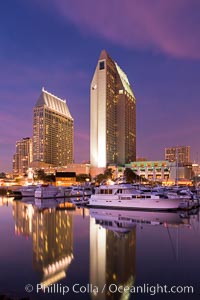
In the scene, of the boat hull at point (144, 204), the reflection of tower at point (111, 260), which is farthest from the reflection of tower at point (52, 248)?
the boat hull at point (144, 204)

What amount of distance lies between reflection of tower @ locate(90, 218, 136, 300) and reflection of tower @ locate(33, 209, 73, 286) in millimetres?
1826

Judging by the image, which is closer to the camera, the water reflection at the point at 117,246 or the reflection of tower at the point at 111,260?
the reflection of tower at the point at 111,260

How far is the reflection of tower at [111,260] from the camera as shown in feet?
49.8

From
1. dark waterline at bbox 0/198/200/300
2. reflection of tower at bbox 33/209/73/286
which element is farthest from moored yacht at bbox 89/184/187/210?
reflection of tower at bbox 33/209/73/286

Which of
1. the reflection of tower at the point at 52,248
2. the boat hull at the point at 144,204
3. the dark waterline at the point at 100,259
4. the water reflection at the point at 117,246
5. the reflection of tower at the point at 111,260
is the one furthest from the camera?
the boat hull at the point at 144,204

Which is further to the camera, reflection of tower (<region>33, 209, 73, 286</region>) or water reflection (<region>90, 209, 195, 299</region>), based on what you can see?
reflection of tower (<region>33, 209, 73, 286</region>)

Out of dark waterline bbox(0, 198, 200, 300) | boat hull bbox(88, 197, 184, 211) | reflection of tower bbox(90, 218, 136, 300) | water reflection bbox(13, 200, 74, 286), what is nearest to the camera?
dark waterline bbox(0, 198, 200, 300)

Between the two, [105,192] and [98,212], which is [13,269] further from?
[105,192]

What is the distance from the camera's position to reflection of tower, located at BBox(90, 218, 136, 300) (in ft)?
49.8

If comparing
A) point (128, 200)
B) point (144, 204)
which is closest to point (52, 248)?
point (144, 204)

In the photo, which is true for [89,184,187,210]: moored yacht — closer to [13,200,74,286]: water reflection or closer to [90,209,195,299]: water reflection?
[90,209,195,299]: water reflection

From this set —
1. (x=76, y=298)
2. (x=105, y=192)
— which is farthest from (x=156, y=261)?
(x=105, y=192)

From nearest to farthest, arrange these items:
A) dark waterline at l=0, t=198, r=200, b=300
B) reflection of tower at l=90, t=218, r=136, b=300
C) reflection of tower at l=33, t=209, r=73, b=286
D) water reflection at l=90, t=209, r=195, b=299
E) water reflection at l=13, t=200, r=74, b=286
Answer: dark waterline at l=0, t=198, r=200, b=300
reflection of tower at l=90, t=218, r=136, b=300
water reflection at l=90, t=209, r=195, b=299
reflection of tower at l=33, t=209, r=73, b=286
water reflection at l=13, t=200, r=74, b=286

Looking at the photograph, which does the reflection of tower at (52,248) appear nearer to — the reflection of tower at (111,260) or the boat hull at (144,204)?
the reflection of tower at (111,260)
